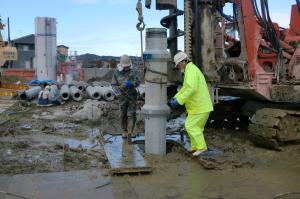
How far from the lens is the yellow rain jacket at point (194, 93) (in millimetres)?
8062

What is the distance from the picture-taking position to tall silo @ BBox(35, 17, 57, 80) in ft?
80.4

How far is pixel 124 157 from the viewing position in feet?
26.4

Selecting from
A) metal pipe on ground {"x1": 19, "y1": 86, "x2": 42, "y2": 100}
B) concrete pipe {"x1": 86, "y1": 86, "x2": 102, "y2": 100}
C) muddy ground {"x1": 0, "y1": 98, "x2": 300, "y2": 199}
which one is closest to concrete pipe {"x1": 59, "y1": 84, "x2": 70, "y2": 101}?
concrete pipe {"x1": 86, "y1": 86, "x2": 102, "y2": 100}

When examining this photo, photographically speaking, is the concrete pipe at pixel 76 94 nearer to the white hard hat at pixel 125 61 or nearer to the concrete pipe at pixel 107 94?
the concrete pipe at pixel 107 94

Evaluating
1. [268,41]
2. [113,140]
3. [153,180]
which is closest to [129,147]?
[113,140]

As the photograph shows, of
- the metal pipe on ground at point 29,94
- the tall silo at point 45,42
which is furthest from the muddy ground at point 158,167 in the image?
the tall silo at point 45,42

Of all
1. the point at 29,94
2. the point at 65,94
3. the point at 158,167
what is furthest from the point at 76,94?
the point at 158,167

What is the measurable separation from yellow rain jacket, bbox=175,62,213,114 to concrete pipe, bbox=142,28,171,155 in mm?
410

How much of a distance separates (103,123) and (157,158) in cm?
456

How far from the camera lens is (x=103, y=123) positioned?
12.6 metres

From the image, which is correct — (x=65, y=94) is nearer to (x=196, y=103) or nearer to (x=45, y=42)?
(x=45, y=42)

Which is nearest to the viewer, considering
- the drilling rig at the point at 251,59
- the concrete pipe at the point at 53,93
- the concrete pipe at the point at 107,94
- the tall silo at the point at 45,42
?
the drilling rig at the point at 251,59

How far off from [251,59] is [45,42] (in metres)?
17.1

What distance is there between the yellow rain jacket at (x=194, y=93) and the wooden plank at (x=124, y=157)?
1.19 m
